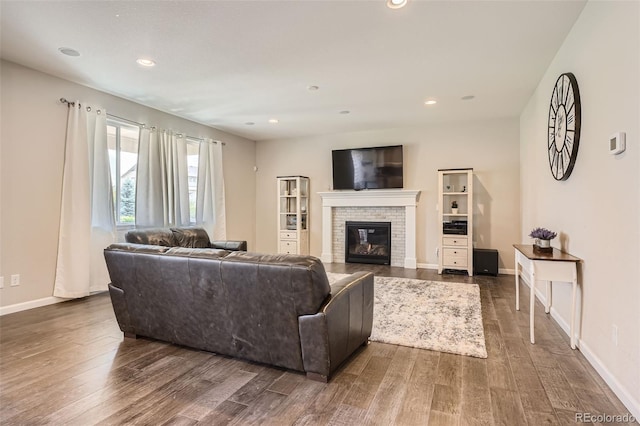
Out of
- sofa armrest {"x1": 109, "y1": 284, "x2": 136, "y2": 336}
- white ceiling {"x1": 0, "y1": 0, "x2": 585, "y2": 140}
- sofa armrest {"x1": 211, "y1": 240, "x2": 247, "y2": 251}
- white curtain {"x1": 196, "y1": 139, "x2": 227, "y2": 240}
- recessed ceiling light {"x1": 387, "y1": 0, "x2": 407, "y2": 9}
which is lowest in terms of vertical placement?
sofa armrest {"x1": 109, "y1": 284, "x2": 136, "y2": 336}

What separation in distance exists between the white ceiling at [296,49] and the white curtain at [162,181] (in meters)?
0.59

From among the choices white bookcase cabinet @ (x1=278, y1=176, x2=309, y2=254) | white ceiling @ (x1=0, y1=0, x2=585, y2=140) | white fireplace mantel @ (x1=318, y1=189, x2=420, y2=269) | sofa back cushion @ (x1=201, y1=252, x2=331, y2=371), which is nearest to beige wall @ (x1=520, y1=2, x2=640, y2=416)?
white ceiling @ (x1=0, y1=0, x2=585, y2=140)

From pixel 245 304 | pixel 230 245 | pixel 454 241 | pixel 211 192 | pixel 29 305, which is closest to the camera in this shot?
pixel 245 304

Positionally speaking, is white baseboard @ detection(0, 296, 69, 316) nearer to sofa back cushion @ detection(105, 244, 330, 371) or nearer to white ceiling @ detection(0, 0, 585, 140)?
sofa back cushion @ detection(105, 244, 330, 371)

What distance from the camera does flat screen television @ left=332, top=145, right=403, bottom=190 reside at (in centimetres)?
641

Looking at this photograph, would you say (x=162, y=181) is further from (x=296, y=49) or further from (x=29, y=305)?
(x=296, y=49)

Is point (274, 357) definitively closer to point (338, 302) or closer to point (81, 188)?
point (338, 302)

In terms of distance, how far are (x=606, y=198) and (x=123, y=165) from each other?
17.7 feet

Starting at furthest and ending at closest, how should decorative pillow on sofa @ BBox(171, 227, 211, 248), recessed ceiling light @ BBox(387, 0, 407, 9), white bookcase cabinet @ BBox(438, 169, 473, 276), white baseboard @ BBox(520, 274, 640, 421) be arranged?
white bookcase cabinet @ BBox(438, 169, 473, 276) < decorative pillow on sofa @ BBox(171, 227, 211, 248) < recessed ceiling light @ BBox(387, 0, 407, 9) < white baseboard @ BBox(520, 274, 640, 421)

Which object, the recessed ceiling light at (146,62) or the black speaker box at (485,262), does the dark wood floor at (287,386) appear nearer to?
the black speaker box at (485,262)

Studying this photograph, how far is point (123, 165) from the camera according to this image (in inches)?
189

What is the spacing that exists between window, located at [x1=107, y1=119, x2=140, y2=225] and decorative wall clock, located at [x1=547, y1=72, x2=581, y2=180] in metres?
5.18

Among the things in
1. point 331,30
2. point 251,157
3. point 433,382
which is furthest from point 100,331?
point 251,157

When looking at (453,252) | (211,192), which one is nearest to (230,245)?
(211,192)
